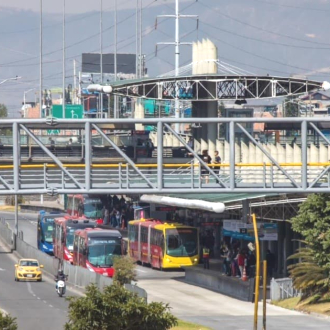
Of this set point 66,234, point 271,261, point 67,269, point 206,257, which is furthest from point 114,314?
point 66,234

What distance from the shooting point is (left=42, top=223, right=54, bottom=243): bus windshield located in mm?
75188

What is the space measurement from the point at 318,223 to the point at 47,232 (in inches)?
1302

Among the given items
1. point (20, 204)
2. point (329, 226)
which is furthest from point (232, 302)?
point (20, 204)

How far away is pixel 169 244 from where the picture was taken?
2427 inches

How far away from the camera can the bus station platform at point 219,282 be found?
1955 inches

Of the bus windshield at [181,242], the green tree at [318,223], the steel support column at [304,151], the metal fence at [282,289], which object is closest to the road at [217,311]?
the metal fence at [282,289]

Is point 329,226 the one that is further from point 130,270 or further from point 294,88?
point 294,88

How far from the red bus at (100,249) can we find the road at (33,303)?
2340mm

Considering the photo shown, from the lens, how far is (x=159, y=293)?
52312 mm

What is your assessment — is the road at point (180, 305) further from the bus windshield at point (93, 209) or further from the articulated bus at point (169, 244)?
the bus windshield at point (93, 209)

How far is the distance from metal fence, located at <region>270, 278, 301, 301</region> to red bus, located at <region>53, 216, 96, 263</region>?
1905cm

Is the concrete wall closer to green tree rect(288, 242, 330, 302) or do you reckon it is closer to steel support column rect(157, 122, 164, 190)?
green tree rect(288, 242, 330, 302)

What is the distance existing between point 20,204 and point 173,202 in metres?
65.3

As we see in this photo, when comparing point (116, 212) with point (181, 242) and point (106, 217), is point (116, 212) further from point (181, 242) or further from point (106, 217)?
point (181, 242)
